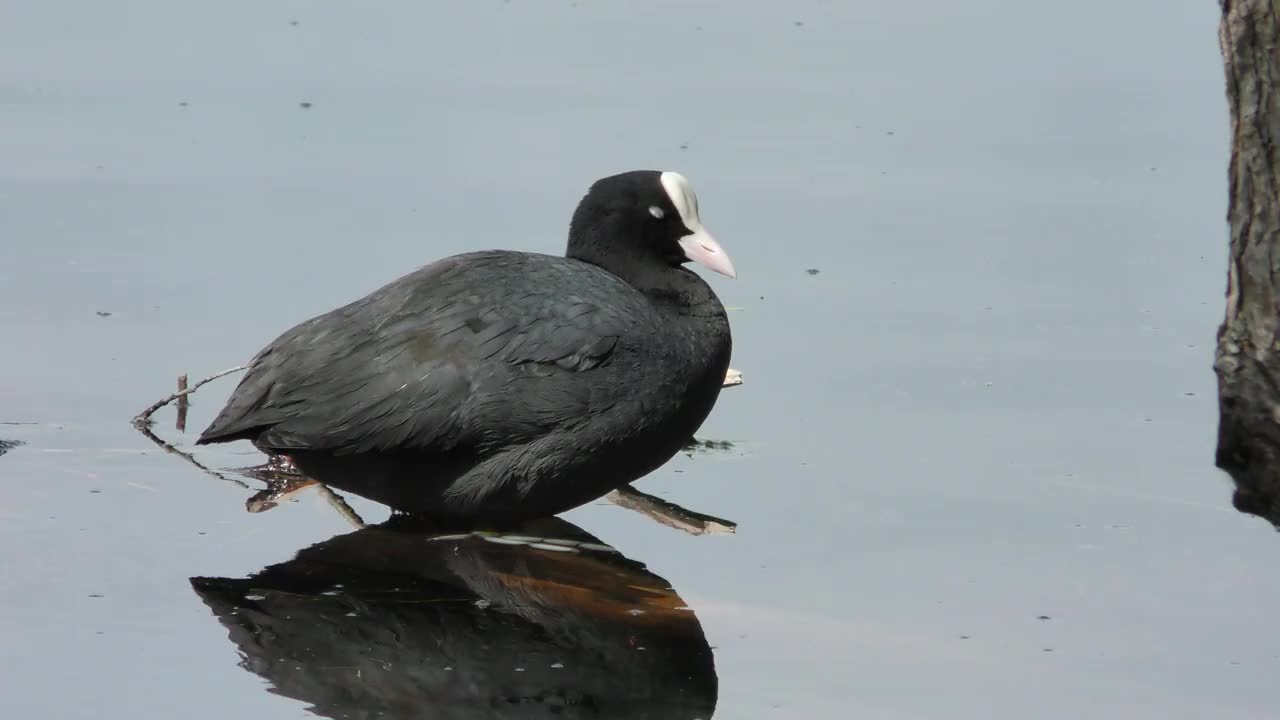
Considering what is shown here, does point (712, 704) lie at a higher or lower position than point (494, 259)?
lower

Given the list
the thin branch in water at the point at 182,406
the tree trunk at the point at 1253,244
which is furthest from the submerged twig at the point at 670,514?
the tree trunk at the point at 1253,244

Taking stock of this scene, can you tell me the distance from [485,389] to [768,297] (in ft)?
6.96

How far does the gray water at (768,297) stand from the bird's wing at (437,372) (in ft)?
1.17

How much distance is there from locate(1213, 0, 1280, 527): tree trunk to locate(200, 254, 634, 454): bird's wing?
1.47m

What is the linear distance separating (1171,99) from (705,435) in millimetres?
4079

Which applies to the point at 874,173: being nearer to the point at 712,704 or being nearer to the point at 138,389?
the point at 138,389

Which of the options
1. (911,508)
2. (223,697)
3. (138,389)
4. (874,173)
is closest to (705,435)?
(911,508)

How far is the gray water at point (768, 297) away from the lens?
13.6ft

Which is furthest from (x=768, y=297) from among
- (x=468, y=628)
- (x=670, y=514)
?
(x=468, y=628)

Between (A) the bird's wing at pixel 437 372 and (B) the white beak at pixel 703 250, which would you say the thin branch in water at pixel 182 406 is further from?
(B) the white beak at pixel 703 250

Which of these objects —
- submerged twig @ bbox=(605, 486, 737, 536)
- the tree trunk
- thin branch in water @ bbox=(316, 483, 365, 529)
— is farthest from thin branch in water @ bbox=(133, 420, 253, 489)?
the tree trunk

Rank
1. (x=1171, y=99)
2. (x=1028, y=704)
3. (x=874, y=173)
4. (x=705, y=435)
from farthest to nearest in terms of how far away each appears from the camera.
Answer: (x=1171, y=99) < (x=874, y=173) < (x=705, y=435) < (x=1028, y=704)

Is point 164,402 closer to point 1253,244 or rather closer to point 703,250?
point 703,250

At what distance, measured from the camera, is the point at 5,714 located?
3.63 metres
